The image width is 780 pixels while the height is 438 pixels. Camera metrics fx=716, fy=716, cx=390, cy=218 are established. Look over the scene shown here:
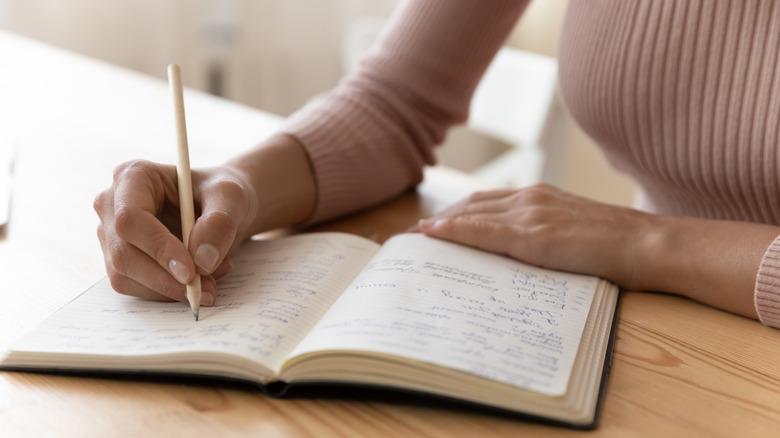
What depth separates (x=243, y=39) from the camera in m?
1.92

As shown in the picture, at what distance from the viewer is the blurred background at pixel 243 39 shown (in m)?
1.62

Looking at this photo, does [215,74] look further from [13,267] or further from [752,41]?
[752,41]

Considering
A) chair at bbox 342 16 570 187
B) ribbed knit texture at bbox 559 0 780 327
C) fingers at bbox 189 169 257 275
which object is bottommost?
chair at bbox 342 16 570 187

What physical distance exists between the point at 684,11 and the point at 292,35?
1439mm

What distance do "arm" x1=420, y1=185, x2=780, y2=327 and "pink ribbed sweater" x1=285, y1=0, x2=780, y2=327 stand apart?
1 centimetres

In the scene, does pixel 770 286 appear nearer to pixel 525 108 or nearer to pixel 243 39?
pixel 525 108

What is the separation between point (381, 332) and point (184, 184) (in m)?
0.20

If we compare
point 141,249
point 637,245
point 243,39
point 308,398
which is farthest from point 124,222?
point 243,39

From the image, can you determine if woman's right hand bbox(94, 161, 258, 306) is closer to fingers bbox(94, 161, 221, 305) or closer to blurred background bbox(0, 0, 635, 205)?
fingers bbox(94, 161, 221, 305)

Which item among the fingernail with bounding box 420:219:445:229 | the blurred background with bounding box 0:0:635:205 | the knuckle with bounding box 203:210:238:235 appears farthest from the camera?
the blurred background with bounding box 0:0:635:205

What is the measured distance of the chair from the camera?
1226mm

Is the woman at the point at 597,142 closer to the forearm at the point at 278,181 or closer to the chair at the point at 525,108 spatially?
the forearm at the point at 278,181

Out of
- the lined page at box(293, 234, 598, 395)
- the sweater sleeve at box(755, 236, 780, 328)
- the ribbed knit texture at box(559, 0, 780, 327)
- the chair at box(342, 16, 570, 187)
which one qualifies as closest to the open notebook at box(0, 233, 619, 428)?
the lined page at box(293, 234, 598, 395)

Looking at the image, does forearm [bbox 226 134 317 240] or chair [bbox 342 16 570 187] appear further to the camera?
chair [bbox 342 16 570 187]
